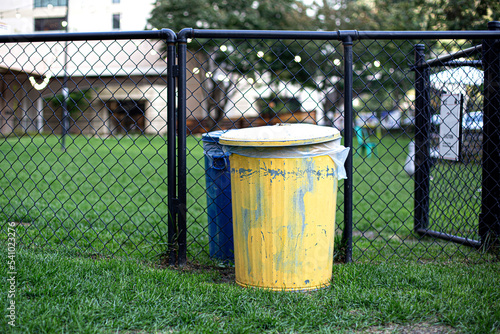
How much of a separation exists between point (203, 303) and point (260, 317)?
1.15 ft

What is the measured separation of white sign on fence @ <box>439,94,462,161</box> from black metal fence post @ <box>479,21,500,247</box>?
0.22 m

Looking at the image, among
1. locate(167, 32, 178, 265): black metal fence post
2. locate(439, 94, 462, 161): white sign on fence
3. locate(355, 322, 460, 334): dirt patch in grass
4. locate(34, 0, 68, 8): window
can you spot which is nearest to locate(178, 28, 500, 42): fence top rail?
locate(167, 32, 178, 265): black metal fence post

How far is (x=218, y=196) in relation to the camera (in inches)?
119

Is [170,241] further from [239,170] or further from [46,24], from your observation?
[46,24]

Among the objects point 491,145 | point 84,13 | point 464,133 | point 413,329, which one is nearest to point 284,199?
point 413,329

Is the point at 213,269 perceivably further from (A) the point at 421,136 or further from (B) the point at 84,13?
(B) the point at 84,13

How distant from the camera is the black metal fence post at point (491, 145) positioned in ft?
11.0

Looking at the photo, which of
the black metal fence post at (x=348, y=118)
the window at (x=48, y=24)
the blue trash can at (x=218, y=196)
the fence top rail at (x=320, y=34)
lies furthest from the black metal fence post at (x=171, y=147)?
the window at (x=48, y=24)

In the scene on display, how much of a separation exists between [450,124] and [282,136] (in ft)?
6.97

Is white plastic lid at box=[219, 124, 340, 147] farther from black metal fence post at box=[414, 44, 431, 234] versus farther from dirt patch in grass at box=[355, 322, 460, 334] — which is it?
black metal fence post at box=[414, 44, 431, 234]

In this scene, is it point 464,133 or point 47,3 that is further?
point 47,3

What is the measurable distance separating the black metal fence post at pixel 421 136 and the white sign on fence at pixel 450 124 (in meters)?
0.14

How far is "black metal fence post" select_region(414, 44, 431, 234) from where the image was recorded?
154 inches

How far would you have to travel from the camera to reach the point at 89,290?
232 centimetres
